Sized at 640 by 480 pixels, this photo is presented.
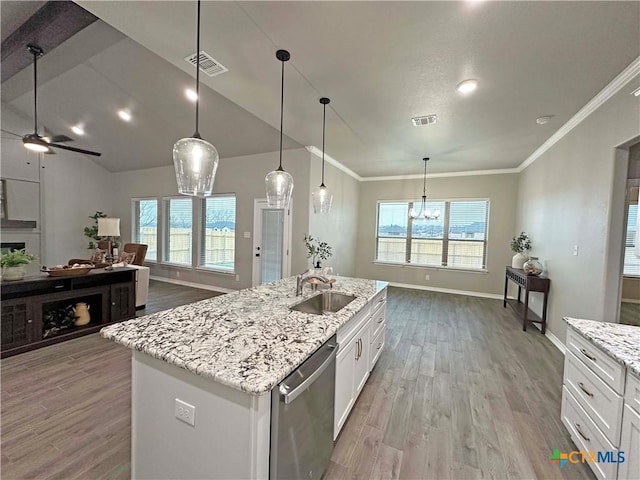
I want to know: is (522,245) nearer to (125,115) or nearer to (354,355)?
(354,355)

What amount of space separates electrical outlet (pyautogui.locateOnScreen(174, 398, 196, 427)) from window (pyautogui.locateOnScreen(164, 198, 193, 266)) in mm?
5847

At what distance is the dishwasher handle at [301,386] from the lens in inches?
41.8

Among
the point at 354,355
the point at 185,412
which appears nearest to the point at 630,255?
the point at 354,355

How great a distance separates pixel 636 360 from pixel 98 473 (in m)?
3.02

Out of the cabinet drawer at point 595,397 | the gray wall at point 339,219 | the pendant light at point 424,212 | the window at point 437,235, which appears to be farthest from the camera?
the window at point 437,235

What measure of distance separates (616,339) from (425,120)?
9.68 ft

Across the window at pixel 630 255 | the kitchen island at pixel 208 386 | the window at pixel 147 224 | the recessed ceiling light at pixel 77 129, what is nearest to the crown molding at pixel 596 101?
the window at pixel 630 255

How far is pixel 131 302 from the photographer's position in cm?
390

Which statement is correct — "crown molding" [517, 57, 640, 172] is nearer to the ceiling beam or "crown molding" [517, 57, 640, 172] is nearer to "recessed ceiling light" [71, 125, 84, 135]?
the ceiling beam

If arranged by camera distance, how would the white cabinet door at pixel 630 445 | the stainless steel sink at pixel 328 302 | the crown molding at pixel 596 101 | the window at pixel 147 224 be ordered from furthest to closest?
the window at pixel 147 224
the stainless steel sink at pixel 328 302
the crown molding at pixel 596 101
the white cabinet door at pixel 630 445

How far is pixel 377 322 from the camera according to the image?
2.67 m

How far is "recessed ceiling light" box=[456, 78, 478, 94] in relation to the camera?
8.42ft

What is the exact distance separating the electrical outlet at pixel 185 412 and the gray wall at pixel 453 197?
6.33m

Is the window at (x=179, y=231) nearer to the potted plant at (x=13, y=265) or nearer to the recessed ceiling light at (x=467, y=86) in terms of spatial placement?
the potted plant at (x=13, y=265)
